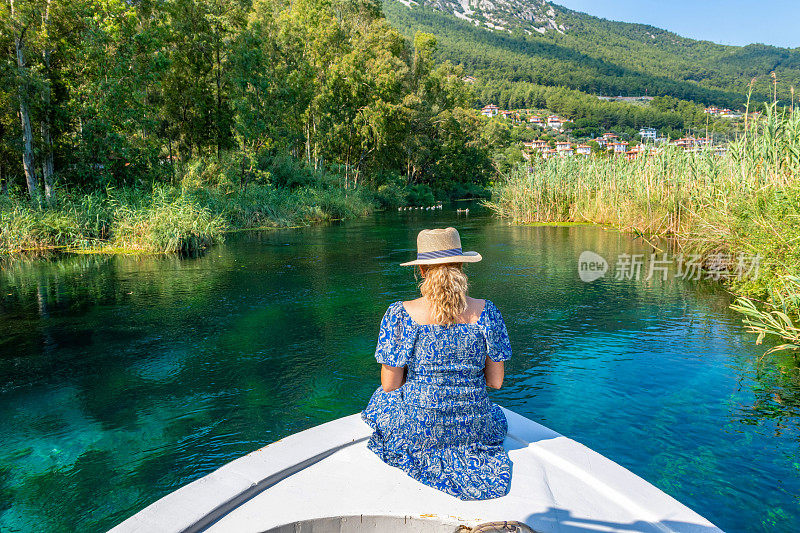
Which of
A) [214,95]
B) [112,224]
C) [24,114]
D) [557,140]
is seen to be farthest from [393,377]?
[557,140]

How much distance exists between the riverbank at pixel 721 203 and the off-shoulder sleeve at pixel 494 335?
4032mm

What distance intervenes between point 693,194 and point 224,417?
447 inches

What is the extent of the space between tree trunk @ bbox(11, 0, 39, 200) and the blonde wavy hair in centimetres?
1678

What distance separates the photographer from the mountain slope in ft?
392

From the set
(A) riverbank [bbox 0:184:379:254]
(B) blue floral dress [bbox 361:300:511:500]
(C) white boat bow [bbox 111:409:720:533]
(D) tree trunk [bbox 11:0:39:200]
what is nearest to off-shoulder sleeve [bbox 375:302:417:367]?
(B) blue floral dress [bbox 361:300:511:500]

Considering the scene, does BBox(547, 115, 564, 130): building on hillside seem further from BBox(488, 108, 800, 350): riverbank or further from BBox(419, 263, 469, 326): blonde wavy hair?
BBox(419, 263, 469, 326): blonde wavy hair

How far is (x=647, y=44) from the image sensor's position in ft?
559

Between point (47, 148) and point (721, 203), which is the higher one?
point (47, 148)

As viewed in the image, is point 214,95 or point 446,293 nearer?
point 446,293

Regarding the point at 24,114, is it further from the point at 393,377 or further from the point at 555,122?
the point at 555,122

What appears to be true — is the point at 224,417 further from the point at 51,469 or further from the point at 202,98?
the point at 202,98

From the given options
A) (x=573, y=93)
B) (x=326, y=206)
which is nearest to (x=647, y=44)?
(x=573, y=93)

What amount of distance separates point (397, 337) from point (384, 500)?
0.72 metres

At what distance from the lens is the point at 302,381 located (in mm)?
5645
